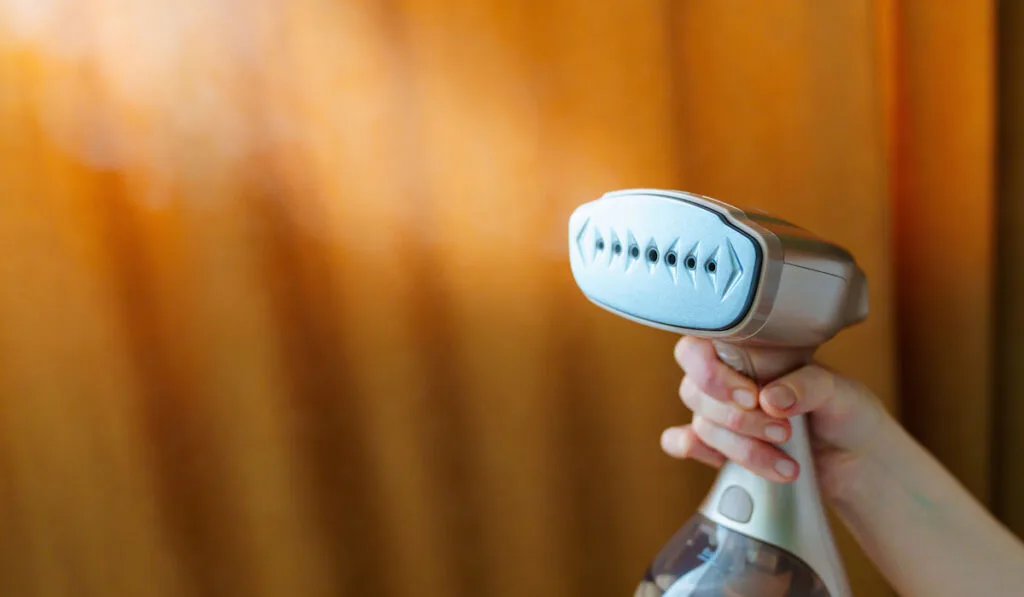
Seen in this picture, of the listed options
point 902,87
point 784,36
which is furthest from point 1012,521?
point 784,36

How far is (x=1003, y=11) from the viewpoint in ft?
2.65

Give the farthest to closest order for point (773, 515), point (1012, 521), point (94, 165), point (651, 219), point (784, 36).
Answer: point (1012, 521) < point (784, 36) < point (94, 165) < point (773, 515) < point (651, 219)

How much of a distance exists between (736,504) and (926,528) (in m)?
0.16

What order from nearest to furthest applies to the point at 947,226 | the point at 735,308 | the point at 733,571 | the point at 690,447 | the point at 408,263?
the point at 735,308, the point at 733,571, the point at 690,447, the point at 408,263, the point at 947,226

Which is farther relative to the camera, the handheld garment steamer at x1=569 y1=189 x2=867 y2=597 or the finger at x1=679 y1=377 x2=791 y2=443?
the finger at x1=679 y1=377 x2=791 y2=443

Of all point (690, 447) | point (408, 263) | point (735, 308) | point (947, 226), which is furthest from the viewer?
point (947, 226)

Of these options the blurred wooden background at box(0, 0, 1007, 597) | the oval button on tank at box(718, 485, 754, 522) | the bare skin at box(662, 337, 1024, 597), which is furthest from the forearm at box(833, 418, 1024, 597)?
the blurred wooden background at box(0, 0, 1007, 597)

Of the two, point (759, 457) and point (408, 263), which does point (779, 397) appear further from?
point (408, 263)

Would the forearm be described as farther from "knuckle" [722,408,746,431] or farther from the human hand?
"knuckle" [722,408,746,431]

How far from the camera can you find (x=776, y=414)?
489 millimetres

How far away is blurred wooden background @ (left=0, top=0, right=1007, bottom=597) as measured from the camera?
2.02 ft

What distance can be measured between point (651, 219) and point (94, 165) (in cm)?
48

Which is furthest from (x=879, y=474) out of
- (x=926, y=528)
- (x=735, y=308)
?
(x=735, y=308)

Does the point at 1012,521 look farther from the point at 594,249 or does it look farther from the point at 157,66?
the point at 157,66
